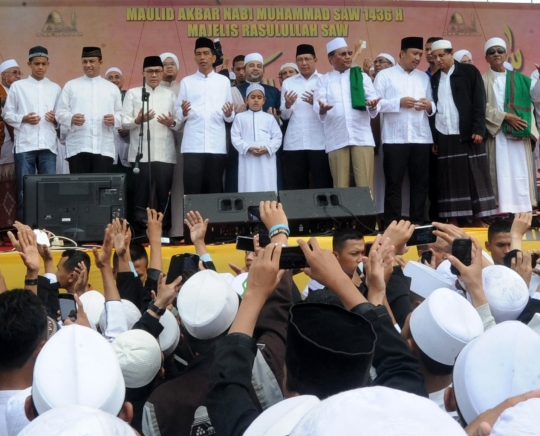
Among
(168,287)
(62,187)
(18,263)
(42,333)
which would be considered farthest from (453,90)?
(42,333)

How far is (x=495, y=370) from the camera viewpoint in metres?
1.58

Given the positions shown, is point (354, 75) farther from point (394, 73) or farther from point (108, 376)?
point (108, 376)

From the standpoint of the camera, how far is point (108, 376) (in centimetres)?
181

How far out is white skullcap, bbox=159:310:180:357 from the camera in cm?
291

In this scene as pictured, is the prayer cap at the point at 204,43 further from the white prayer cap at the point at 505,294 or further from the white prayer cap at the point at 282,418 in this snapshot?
the white prayer cap at the point at 282,418

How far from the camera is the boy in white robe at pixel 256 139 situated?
712 cm

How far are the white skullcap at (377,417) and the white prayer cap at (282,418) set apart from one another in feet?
0.86

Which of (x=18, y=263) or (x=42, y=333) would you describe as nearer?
(x=42, y=333)

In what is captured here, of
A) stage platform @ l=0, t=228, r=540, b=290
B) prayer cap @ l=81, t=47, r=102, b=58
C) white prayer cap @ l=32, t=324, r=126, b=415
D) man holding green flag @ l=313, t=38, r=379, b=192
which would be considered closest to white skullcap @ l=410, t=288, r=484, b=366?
white prayer cap @ l=32, t=324, r=126, b=415

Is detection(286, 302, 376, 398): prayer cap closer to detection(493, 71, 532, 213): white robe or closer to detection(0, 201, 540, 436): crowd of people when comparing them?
detection(0, 201, 540, 436): crowd of people

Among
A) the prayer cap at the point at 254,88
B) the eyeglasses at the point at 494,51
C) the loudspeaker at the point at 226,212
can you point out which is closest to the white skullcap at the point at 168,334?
the loudspeaker at the point at 226,212

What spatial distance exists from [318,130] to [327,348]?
18.7 ft

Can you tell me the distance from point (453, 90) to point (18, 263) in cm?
414

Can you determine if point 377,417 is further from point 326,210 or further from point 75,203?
point 75,203
